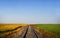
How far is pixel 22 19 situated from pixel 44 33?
24.5 inches

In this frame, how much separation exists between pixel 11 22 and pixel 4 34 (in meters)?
0.33

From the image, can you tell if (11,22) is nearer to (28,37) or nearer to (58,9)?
(28,37)

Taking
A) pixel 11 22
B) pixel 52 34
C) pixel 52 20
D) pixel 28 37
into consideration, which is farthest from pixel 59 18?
pixel 11 22

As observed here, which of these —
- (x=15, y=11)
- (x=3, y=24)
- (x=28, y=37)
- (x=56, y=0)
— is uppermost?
(x=56, y=0)

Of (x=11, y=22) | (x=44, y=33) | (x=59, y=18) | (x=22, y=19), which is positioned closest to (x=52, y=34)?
(x=44, y=33)

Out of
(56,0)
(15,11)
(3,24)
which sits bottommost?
(3,24)

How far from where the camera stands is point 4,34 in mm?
3580

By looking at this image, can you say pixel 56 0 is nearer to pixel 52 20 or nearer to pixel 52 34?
pixel 52 20

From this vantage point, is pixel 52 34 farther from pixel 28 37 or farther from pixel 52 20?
pixel 28 37

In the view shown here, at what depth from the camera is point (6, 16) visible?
3.69 m

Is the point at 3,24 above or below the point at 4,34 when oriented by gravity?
above

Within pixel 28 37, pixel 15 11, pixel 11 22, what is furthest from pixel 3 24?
pixel 28 37

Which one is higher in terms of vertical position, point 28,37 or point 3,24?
point 3,24

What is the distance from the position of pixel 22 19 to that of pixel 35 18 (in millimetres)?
314
